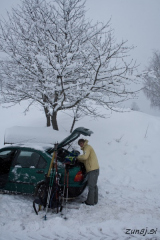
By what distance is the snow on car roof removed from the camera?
680 centimetres

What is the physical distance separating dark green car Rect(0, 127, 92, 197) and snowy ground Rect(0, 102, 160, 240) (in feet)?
1.30

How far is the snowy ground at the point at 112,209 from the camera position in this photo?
10.5 feet

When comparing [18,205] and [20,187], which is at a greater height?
[20,187]

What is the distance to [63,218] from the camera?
11.8 feet

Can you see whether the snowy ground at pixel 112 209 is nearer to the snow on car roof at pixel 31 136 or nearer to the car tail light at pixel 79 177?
the car tail light at pixel 79 177

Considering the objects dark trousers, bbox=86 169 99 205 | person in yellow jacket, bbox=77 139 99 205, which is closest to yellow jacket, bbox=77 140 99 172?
person in yellow jacket, bbox=77 139 99 205

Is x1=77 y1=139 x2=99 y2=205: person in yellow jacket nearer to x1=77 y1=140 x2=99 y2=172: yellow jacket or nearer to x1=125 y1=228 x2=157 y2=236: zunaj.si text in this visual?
x1=77 y1=140 x2=99 y2=172: yellow jacket

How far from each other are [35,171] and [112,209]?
87.6 inches

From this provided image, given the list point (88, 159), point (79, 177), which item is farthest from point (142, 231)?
point (88, 159)

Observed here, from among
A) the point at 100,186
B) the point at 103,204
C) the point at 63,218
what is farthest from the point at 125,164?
the point at 63,218

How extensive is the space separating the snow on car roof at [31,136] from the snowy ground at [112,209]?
2366 millimetres

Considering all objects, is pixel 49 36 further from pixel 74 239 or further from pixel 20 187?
pixel 74 239

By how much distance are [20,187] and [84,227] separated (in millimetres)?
2012

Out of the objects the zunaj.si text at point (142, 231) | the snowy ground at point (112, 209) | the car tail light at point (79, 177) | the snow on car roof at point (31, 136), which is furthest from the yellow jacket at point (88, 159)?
the snow on car roof at point (31, 136)
